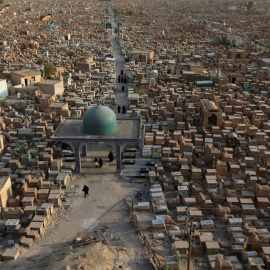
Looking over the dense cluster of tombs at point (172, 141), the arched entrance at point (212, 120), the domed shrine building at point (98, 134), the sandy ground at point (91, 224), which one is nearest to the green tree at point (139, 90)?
the dense cluster of tombs at point (172, 141)

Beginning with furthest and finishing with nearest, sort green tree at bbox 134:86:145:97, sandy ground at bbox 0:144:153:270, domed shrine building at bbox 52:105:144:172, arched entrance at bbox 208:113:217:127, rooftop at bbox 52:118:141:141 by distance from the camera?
green tree at bbox 134:86:145:97 < arched entrance at bbox 208:113:217:127 < rooftop at bbox 52:118:141:141 < domed shrine building at bbox 52:105:144:172 < sandy ground at bbox 0:144:153:270

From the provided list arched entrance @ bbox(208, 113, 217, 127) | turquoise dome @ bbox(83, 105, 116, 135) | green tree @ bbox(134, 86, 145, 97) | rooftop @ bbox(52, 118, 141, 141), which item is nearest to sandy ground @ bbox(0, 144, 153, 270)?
rooftop @ bbox(52, 118, 141, 141)

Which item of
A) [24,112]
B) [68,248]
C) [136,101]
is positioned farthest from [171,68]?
[68,248]

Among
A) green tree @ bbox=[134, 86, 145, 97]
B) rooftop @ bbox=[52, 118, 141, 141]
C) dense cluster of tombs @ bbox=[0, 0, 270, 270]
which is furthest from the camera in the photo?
green tree @ bbox=[134, 86, 145, 97]

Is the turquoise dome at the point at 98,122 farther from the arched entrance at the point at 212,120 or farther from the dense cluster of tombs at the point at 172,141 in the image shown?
the arched entrance at the point at 212,120

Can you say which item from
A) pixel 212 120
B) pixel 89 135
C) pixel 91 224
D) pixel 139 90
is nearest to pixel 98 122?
pixel 89 135

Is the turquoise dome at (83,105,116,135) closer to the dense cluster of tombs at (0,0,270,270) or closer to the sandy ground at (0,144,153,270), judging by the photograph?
the sandy ground at (0,144,153,270)

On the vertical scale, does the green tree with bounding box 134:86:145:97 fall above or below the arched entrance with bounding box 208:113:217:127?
above
